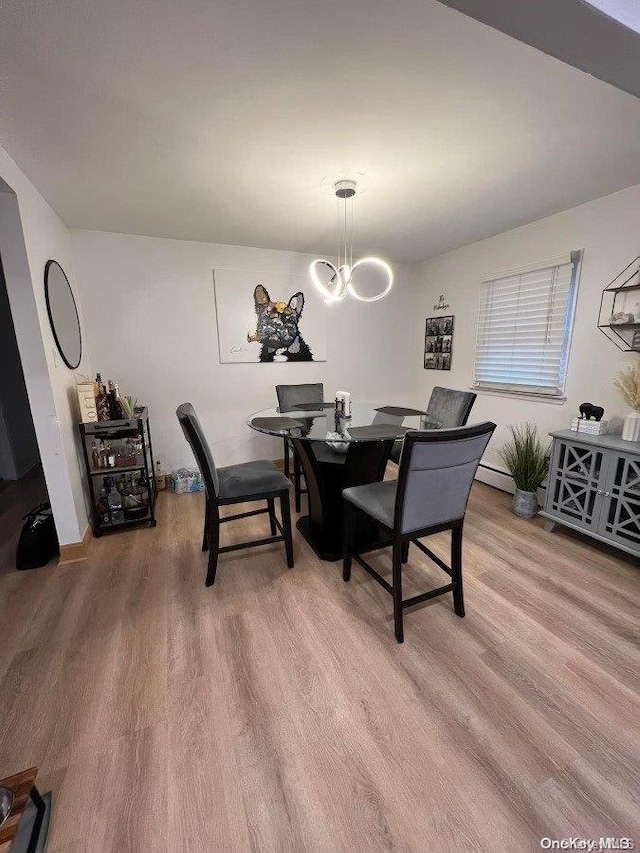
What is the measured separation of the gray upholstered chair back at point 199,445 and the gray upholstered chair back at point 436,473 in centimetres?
98

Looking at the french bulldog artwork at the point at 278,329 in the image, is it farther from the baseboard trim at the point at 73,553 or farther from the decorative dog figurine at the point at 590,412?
the decorative dog figurine at the point at 590,412

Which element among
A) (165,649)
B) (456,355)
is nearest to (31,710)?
(165,649)

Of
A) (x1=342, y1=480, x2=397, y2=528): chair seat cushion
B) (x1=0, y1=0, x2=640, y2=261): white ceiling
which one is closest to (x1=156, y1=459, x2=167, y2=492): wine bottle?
(x1=0, y1=0, x2=640, y2=261): white ceiling

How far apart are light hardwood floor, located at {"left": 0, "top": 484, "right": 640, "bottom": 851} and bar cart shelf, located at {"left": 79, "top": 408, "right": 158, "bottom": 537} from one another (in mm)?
483

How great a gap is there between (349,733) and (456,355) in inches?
131

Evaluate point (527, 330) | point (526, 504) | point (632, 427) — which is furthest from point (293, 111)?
point (526, 504)

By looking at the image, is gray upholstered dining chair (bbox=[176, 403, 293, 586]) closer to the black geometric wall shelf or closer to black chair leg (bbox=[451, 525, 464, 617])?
black chair leg (bbox=[451, 525, 464, 617])

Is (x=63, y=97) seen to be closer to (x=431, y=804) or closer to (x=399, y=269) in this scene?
(x=431, y=804)

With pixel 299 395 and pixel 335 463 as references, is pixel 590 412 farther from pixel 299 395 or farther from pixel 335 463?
pixel 299 395

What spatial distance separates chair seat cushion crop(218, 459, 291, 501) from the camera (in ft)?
6.44

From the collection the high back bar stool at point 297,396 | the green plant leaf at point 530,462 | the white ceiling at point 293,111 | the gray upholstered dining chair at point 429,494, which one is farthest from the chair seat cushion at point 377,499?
the white ceiling at point 293,111

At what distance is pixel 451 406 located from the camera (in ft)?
8.64

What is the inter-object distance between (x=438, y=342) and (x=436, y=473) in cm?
275

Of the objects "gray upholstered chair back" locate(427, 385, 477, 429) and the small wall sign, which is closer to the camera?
"gray upholstered chair back" locate(427, 385, 477, 429)
